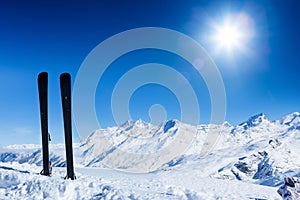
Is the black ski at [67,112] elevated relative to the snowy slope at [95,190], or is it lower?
elevated

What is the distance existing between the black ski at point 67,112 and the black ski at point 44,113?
101cm

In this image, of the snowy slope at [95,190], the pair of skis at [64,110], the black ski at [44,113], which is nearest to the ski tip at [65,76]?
the pair of skis at [64,110]

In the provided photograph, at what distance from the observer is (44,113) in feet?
54.2

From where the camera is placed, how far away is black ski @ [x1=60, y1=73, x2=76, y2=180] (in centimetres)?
1554

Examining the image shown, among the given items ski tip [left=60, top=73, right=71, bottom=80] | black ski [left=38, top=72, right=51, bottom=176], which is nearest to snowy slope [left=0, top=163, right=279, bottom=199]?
black ski [left=38, top=72, right=51, bottom=176]

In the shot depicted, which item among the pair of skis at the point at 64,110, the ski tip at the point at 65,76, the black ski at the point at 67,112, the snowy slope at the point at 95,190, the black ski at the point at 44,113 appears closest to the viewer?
the snowy slope at the point at 95,190

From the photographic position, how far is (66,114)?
15938 millimetres

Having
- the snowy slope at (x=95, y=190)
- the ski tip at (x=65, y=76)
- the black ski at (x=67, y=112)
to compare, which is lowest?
the snowy slope at (x=95, y=190)

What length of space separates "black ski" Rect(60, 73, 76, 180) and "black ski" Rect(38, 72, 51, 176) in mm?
1007

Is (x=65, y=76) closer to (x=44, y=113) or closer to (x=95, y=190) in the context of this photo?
(x=44, y=113)

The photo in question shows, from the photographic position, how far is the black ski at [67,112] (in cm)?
1554

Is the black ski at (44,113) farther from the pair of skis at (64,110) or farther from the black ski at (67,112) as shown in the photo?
the black ski at (67,112)

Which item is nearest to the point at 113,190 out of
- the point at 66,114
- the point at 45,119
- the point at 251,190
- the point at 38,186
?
the point at 38,186

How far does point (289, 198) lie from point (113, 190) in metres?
6.68
